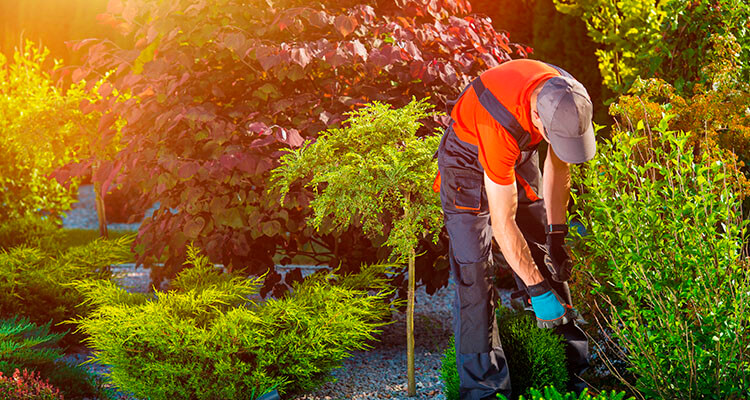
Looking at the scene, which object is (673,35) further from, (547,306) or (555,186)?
(547,306)

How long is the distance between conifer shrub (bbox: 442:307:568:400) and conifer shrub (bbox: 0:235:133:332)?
9.11 feet

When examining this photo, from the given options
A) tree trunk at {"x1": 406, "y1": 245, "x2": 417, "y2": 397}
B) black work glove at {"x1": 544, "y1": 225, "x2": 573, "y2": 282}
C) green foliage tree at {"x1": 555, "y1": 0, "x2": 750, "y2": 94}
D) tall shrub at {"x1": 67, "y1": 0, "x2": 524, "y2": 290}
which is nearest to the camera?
black work glove at {"x1": 544, "y1": 225, "x2": 573, "y2": 282}

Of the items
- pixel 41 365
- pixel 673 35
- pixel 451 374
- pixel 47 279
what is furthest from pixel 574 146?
pixel 47 279

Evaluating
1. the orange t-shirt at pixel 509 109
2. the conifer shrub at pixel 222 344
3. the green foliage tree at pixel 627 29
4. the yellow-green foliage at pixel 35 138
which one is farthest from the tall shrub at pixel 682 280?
the yellow-green foliage at pixel 35 138

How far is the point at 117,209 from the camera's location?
11.6 meters

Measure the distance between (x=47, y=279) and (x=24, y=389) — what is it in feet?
5.68

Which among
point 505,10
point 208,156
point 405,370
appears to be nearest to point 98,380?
point 208,156

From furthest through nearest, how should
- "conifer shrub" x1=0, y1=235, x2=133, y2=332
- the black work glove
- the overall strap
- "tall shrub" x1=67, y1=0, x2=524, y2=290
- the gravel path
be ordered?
the gravel path
"conifer shrub" x1=0, y1=235, x2=133, y2=332
"tall shrub" x1=67, y1=0, x2=524, y2=290
the black work glove
the overall strap

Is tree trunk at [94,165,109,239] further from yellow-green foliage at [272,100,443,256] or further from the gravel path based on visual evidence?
the gravel path

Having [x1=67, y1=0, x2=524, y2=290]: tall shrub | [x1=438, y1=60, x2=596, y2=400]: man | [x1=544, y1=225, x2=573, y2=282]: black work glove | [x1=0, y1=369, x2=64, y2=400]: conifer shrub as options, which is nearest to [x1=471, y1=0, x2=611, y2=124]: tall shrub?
[x1=67, y1=0, x2=524, y2=290]: tall shrub

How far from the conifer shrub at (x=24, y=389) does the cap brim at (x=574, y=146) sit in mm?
2598

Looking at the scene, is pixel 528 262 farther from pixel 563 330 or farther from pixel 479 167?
pixel 563 330

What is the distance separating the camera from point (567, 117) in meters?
2.68

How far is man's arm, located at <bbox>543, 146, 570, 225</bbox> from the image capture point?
126 inches
